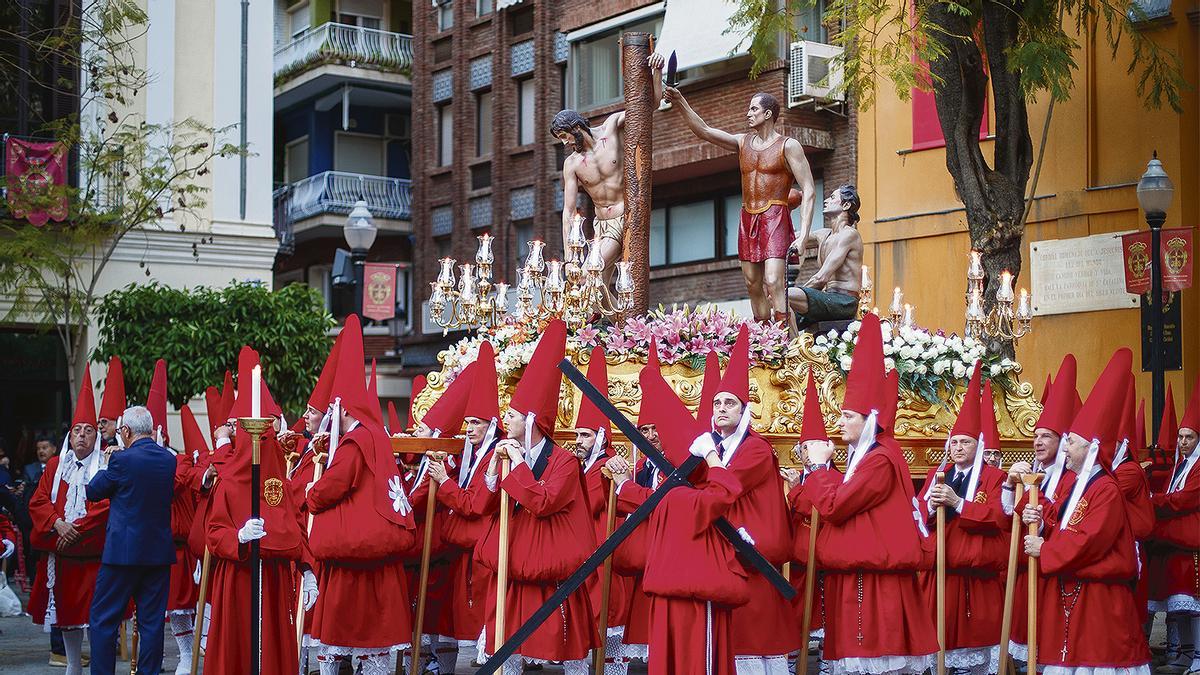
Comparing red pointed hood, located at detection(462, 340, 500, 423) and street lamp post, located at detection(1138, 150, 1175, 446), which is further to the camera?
street lamp post, located at detection(1138, 150, 1175, 446)

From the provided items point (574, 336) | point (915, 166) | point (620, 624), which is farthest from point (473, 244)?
point (620, 624)

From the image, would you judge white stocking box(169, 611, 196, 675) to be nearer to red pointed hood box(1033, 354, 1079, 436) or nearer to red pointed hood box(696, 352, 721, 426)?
red pointed hood box(696, 352, 721, 426)

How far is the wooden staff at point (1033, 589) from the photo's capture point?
9.02 meters

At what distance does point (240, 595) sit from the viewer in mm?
9836

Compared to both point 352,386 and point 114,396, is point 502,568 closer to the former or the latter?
point 352,386

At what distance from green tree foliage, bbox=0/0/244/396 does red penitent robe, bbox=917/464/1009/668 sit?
11.3 metres

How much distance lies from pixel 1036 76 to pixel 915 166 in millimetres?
6060

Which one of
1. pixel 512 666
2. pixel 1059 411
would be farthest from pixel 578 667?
pixel 1059 411

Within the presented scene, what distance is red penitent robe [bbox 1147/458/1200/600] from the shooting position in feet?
37.4

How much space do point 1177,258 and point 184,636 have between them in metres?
10.9

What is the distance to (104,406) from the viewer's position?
12.3 m

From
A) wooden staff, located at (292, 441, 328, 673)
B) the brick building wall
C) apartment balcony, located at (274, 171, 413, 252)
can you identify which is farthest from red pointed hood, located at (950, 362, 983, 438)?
apartment balcony, located at (274, 171, 413, 252)

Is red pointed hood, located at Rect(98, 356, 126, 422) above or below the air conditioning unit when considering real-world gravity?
below

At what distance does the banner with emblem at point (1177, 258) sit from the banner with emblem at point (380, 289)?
9670 millimetres
